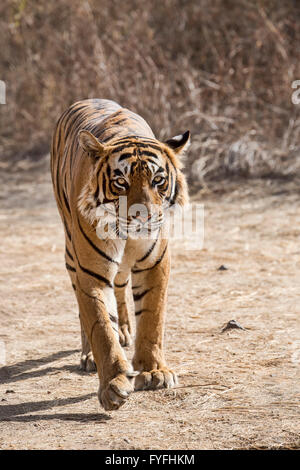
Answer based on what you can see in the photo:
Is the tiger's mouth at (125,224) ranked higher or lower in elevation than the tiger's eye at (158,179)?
lower

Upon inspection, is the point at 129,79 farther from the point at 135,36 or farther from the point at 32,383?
the point at 32,383

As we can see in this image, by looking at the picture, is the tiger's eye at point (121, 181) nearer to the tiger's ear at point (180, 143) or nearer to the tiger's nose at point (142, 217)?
the tiger's nose at point (142, 217)

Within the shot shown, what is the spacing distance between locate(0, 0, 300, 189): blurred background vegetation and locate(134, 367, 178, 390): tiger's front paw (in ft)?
17.9

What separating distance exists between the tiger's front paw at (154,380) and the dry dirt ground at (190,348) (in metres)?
0.04

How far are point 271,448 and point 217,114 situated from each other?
7.08 m

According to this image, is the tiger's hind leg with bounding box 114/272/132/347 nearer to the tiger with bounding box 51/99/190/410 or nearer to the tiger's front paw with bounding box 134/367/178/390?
the tiger with bounding box 51/99/190/410

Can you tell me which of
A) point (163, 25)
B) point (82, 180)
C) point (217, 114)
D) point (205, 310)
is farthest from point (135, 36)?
point (82, 180)

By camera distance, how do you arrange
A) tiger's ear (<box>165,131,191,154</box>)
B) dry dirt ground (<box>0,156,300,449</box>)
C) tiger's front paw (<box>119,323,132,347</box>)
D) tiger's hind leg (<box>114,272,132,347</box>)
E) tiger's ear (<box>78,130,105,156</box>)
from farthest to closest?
tiger's front paw (<box>119,323,132,347</box>) < tiger's hind leg (<box>114,272,132,347</box>) < tiger's ear (<box>165,131,191,154</box>) < tiger's ear (<box>78,130,105,156</box>) < dry dirt ground (<box>0,156,300,449</box>)

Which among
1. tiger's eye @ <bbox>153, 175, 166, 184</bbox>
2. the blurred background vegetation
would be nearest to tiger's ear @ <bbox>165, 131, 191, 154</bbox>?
tiger's eye @ <bbox>153, 175, 166, 184</bbox>

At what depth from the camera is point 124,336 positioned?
14.9ft

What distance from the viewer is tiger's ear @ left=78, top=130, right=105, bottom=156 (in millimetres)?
3621

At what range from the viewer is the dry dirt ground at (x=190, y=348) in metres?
3.22

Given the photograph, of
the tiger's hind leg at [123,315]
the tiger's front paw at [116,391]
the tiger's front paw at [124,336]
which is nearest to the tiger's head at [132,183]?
the tiger's front paw at [116,391]

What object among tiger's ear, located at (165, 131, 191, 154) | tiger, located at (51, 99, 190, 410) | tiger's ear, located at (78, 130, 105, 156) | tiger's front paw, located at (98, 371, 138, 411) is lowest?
tiger's front paw, located at (98, 371, 138, 411)
